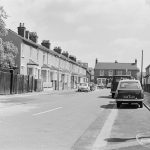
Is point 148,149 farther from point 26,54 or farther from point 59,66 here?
point 59,66

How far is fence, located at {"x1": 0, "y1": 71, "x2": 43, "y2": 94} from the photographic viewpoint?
120ft

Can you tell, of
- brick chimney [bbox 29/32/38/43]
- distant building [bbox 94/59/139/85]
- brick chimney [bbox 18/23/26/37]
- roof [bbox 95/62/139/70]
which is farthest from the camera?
roof [bbox 95/62/139/70]

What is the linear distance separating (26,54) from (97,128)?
1605 inches

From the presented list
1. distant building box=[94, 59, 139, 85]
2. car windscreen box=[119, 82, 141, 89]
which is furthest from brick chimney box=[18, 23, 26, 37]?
distant building box=[94, 59, 139, 85]

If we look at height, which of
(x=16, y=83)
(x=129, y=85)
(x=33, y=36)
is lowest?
(x=129, y=85)

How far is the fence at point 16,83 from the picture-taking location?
120 feet

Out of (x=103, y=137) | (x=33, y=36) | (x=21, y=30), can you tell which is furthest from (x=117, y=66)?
(x=103, y=137)

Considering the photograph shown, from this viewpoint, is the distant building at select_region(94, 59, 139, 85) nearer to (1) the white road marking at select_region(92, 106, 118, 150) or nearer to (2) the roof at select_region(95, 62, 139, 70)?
(2) the roof at select_region(95, 62, 139, 70)

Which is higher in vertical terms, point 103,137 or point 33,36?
point 33,36

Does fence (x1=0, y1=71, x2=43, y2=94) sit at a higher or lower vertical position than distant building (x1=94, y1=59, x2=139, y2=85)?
lower

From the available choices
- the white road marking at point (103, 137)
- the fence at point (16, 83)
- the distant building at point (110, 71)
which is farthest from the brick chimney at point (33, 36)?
the distant building at point (110, 71)

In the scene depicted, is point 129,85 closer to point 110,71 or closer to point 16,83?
point 16,83

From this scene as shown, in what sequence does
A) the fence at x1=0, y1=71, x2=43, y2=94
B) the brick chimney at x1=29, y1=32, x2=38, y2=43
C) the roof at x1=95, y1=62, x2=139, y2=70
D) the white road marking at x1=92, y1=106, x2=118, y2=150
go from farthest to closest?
the roof at x1=95, y1=62, x2=139, y2=70 → the brick chimney at x1=29, y1=32, x2=38, y2=43 → the fence at x1=0, y1=71, x2=43, y2=94 → the white road marking at x1=92, y1=106, x2=118, y2=150

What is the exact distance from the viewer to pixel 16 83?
133 feet
